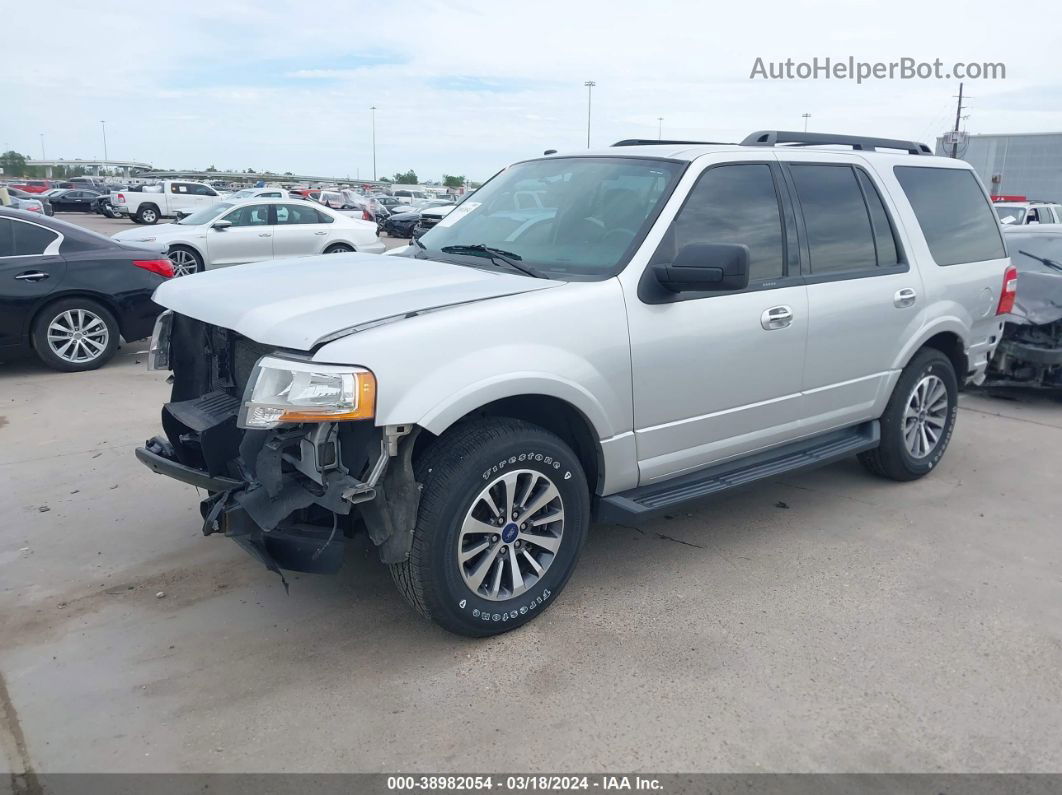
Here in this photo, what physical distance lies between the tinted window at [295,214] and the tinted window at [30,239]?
7.22 metres

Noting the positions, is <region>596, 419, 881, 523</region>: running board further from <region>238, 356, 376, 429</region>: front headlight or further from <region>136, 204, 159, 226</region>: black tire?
<region>136, 204, 159, 226</region>: black tire

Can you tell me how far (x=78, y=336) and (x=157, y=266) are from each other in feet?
3.30

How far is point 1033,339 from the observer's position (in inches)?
298

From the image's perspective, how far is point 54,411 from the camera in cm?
680

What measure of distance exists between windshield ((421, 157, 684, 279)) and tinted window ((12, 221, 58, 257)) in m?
5.17

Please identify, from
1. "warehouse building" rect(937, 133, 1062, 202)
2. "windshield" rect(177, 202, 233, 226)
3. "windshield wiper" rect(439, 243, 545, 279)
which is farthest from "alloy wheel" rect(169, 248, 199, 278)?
"warehouse building" rect(937, 133, 1062, 202)

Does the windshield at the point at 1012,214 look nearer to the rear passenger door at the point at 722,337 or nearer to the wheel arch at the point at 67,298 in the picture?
the rear passenger door at the point at 722,337

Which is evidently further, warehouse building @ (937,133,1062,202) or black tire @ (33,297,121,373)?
warehouse building @ (937,133,1062,202)

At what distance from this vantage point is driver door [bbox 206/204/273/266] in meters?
14.2

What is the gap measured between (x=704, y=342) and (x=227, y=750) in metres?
2.53

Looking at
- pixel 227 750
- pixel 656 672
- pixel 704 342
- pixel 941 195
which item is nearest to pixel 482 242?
pixel 704 342

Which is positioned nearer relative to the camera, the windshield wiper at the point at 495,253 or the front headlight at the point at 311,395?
the front headlight at the point at 311,395

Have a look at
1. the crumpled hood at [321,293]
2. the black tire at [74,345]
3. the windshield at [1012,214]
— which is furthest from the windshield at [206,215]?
the windshield at [1012,214]

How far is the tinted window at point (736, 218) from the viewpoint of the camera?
3.94m
